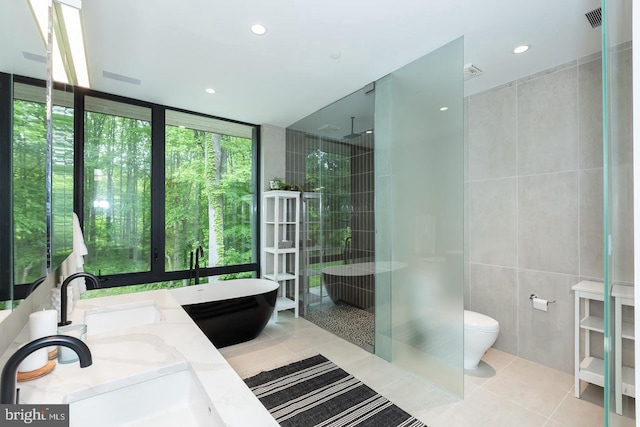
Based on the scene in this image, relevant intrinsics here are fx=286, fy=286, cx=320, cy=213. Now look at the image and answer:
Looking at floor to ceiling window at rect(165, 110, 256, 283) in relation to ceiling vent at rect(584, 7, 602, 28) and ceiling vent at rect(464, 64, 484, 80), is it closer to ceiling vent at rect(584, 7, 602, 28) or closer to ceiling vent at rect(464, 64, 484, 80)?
ceiling vent at rect(464, 64, 484, 80)

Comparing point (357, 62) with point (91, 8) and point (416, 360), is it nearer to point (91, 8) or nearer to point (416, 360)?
point (91, 8)

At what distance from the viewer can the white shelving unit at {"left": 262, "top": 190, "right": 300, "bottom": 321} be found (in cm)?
381

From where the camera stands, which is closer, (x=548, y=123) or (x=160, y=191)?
(x=548, y=123)

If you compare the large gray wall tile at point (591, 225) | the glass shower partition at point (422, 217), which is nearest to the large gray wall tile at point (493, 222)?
the large gray wall tile at point (591, 225)

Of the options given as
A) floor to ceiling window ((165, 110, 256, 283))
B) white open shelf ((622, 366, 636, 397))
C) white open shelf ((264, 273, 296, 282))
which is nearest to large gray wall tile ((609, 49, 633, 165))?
white open shelf ((622, 366, 636, 397))

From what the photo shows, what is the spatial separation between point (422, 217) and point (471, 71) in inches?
55.5

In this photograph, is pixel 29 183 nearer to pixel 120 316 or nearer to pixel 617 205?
pixel 120 316

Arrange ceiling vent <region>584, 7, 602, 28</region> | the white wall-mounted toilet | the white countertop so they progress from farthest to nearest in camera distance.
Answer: the white wall-mounted toilet
ceiling vent <region>584, 7, 602, 28</region>
the white countertop

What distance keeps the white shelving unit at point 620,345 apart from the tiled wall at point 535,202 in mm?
1692

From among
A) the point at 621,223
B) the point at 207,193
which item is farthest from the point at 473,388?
the point at 207,193

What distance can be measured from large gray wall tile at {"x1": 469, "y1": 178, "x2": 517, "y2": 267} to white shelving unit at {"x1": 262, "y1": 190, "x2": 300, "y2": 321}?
2.15 meters

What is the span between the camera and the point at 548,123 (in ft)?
8.47

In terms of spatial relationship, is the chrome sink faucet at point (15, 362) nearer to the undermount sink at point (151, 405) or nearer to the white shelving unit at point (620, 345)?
the undermount sink at point (151, 405)

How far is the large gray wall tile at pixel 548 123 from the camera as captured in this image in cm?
245
